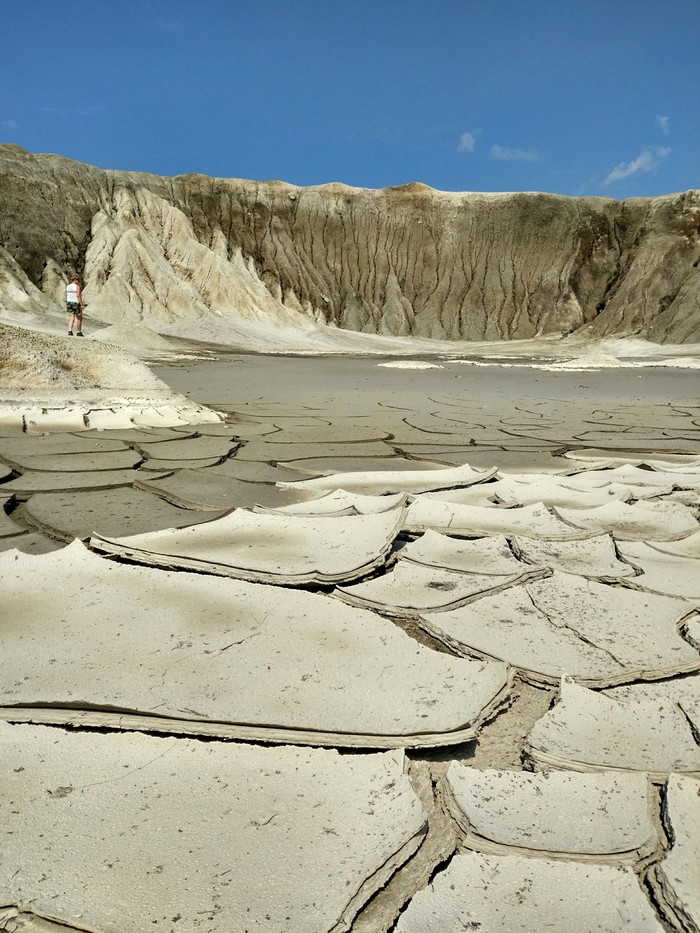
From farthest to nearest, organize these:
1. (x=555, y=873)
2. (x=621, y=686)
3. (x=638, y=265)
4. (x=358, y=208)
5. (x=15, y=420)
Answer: (x=358, y=208) < (x=638, y=265) < (x=15, y=420) < (x=621, y=686) < (x=555, y=873)

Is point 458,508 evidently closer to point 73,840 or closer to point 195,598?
point 195,598

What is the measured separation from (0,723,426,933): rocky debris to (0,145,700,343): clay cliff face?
25221 millimetres

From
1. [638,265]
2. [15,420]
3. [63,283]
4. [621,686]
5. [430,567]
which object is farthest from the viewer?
[638,265]

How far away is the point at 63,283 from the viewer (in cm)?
2402

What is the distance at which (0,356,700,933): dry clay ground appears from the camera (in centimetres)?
76

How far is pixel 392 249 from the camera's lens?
118ft

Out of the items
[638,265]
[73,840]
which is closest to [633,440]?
[73,840]

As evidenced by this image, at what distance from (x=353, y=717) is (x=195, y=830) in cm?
31

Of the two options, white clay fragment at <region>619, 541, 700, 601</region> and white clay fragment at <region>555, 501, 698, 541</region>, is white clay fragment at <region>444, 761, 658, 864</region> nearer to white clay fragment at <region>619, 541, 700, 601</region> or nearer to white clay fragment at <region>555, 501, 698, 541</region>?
white clay fragment at <region>619, 541, 700, 601</region>

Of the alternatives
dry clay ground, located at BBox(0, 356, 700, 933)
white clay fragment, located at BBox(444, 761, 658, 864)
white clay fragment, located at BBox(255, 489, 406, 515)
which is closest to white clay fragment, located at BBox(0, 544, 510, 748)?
dry clay ground, located at BBox(0, 356, 700, 933)

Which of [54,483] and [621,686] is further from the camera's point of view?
[54,483]

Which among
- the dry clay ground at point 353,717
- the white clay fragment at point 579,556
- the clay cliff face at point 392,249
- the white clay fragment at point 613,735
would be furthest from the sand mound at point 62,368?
the clay cliff face at point 392,249

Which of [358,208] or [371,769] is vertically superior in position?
[358,208]

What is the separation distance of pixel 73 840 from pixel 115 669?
39cm
